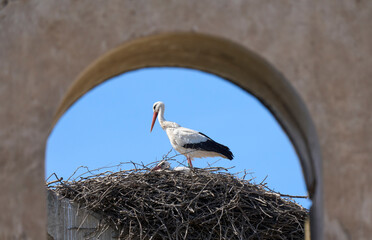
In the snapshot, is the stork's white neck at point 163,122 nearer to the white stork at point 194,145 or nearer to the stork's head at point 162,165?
the white stork at point 194,145

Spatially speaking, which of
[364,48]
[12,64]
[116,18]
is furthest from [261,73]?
[12,64]

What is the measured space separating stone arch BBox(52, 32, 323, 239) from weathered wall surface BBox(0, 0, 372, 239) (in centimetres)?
7

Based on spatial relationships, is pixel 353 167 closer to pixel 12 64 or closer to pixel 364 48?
pixel 364 48

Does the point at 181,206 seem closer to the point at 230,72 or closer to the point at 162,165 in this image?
the point at 162,165

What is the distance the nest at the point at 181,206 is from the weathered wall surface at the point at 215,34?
7005 mm

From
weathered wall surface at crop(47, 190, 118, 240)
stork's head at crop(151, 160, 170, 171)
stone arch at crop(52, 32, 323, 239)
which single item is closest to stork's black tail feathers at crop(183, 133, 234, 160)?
stork's head at crop(151, 160, 170, 171)

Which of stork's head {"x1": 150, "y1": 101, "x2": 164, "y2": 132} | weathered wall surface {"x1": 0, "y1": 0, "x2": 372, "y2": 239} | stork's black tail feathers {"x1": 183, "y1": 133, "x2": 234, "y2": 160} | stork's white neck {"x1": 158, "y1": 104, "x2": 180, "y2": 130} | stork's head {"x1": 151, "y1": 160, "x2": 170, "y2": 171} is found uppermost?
stork's head {"x1": 150, "y1": 101, "x2": 164, "y2": 132}

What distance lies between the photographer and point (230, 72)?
3422 millimetres

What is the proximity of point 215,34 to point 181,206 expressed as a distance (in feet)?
23.7

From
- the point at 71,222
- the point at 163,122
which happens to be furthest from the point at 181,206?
the point at 163,122

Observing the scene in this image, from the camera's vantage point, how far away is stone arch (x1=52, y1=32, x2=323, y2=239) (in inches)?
117

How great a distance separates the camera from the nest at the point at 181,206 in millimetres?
9883

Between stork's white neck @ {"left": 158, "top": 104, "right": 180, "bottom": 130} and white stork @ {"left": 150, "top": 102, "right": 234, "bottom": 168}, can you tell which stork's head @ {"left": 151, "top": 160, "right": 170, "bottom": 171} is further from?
stork's white neck @ {"left": 158, "top": 104, "right": 180, "bottom": 130}

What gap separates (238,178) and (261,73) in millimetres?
7380
